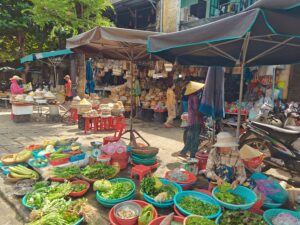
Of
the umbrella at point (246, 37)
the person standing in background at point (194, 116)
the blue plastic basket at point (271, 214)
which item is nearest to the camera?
the umbrella at point (246, 37)

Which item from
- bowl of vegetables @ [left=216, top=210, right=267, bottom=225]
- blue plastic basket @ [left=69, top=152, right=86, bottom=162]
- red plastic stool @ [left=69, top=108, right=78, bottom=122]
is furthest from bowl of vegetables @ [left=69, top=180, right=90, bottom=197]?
red plastic stool @ [left=69, top=108, right=78, bottom=122]

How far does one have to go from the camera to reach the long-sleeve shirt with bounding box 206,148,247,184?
3.45 metres

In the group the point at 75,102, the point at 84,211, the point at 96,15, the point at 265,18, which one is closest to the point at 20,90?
the point at 75,102

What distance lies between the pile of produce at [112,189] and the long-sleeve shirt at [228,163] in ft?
3.98

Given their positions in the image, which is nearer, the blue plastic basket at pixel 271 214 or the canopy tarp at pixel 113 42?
the blue plastic basket at pixel 271 214

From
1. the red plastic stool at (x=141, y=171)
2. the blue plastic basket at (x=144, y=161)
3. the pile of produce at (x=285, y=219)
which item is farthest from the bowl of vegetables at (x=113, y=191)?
the pile of produce at (x=285, y=219)

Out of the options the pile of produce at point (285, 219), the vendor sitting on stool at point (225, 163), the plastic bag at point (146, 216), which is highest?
the vendor sitting on stool at point (225, 163)

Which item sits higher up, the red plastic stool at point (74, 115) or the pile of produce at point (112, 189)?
the red plastic stool at point (74, 115)

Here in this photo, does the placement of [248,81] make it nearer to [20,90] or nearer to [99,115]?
[99,115]

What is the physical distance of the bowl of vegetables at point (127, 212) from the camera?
2.86 m

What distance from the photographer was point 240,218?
2.70 metres

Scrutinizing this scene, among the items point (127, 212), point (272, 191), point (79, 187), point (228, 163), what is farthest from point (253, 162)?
point (79, 187)

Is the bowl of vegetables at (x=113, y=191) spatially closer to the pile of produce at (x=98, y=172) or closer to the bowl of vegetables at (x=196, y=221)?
the pile of produce at (x=98, y=172)

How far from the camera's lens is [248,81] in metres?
8.91
